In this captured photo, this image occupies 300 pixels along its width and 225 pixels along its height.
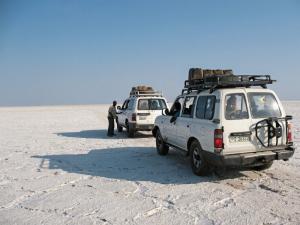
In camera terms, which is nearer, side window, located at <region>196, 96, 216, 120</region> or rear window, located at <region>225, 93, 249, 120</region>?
rear window, located at <region>225, 93, 249, 120</region>

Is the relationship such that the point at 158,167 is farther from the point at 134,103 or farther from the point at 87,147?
the point at 134,103

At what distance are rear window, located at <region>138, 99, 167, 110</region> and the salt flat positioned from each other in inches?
183

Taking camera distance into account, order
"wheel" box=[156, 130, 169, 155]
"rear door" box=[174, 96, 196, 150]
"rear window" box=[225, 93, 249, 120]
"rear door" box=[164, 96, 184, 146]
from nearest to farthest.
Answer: "rear window" box=[225, 93, 249, 120], "rear door" box=[174, 96, 196, 150], "rear door" box=[164, 96, 184, 146], "wheel" box=[156, 130, 169, 155]

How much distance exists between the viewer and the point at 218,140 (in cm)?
664

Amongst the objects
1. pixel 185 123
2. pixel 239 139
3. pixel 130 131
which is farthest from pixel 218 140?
pixel 130 131

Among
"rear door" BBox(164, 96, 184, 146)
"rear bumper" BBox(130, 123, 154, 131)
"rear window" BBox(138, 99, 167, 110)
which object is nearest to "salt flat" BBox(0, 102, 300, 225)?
"rear door" BBox(164, 96, 184, 146)

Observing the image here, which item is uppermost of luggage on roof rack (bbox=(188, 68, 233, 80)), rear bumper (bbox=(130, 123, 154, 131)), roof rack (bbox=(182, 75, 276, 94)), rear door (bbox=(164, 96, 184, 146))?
luggage on roof rack (bbox=(188, 68, 233, 80))

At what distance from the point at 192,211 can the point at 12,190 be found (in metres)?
3.74

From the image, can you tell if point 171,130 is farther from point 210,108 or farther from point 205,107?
point 210,108

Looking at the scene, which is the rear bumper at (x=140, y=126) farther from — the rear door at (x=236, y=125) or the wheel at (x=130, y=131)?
the rear door at (x=236, y=125)

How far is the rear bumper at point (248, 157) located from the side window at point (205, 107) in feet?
2.58

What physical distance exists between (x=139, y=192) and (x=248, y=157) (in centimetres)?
218

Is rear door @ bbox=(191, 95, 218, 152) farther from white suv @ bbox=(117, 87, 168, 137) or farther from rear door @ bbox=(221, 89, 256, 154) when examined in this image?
white suv @ bbox=(117, 87, 168, 137)

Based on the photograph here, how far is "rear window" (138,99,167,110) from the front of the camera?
1479 centimetres
